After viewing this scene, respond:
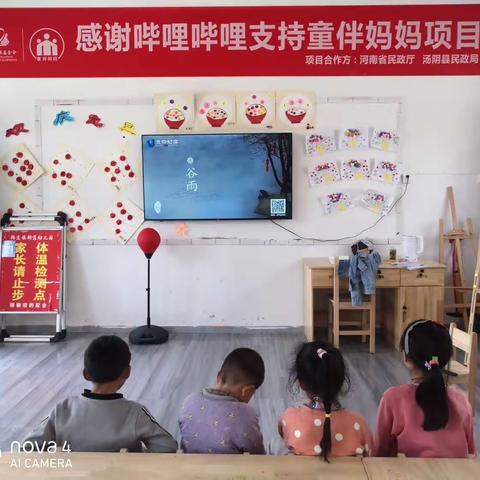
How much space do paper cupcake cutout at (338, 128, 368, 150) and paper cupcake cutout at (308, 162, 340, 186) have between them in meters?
0.20

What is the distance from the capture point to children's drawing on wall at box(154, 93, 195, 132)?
169 inches

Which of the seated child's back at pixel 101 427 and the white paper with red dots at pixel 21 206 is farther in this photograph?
the white paper with red dots at pixel 21 206

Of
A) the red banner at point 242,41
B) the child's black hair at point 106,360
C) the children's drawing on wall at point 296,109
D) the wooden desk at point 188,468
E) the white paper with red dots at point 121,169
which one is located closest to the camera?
the wooden desk at point 188,468

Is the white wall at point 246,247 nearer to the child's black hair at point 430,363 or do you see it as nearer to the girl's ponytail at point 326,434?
the child's black hair at point 430,363

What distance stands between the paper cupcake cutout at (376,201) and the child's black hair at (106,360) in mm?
3288

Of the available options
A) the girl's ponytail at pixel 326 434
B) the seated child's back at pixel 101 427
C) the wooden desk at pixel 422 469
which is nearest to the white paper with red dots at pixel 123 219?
the seated child's back at pixel 101 427

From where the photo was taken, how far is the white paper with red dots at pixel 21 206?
14.6 ft

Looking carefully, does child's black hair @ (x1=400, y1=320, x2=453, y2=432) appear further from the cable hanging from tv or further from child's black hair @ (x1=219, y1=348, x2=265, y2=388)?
A: the cable hanging from tv

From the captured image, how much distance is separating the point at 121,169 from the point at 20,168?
3.19 ft

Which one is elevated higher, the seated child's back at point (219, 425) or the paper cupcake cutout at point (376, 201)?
the paper cupcake cutout at point (376, 201)

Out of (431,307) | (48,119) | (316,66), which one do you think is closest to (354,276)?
(431,307)

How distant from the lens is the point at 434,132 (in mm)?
4309

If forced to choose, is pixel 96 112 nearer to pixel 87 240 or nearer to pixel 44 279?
pixel 87 240

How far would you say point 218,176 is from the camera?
14.1 feet
